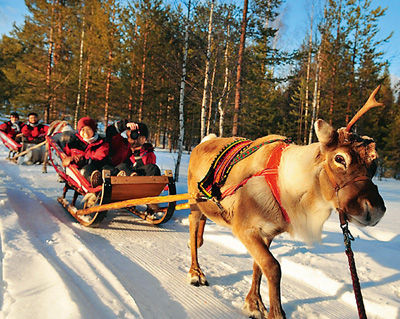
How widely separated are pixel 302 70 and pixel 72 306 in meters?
25.3

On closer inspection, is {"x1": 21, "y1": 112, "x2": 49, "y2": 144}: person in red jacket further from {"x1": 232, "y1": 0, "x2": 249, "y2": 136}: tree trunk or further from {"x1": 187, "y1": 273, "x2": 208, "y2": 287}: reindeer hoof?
{"x1": 187, "y1": 273, "x2": 208, "y2": 287}: reindeer hoof

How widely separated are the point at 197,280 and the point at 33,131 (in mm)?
10773

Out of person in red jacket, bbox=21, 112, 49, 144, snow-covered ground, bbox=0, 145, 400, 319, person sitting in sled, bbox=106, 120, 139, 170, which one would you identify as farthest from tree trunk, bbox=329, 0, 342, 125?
person in red jacket, bbox=21, 112, 49, 144

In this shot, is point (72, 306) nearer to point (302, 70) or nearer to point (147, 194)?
point (147, 194)

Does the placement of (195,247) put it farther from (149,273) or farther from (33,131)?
(33,131)

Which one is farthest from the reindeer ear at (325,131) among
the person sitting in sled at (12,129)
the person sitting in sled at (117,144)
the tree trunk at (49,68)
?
the tree trunk at (49,68)

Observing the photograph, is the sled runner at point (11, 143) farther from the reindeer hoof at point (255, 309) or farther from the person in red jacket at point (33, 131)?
the reindeer hoof at point (255, 309)

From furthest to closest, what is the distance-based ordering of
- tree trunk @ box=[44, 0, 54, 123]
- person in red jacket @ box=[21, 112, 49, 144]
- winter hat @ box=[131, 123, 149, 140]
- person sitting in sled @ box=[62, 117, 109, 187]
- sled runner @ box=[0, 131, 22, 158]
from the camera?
tree trunk @ box=[44, 0, 54, 123] → person in red jacket @ box=[21, 112, 49, 144] → sled runner @ box=[0, 131, 22, 158] → winter hat @ box=[131, 123, 149, 140] → person sitting in sled @ box=[62, 117, 109, 187]

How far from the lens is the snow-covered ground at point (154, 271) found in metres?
2.28

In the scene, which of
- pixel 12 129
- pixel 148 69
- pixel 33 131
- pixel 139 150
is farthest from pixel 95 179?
pixel 148 69

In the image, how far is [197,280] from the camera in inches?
118

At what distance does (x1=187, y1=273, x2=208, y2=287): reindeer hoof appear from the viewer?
9.80 feet

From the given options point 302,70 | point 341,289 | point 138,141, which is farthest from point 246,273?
point 302,70

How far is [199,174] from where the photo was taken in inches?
130
